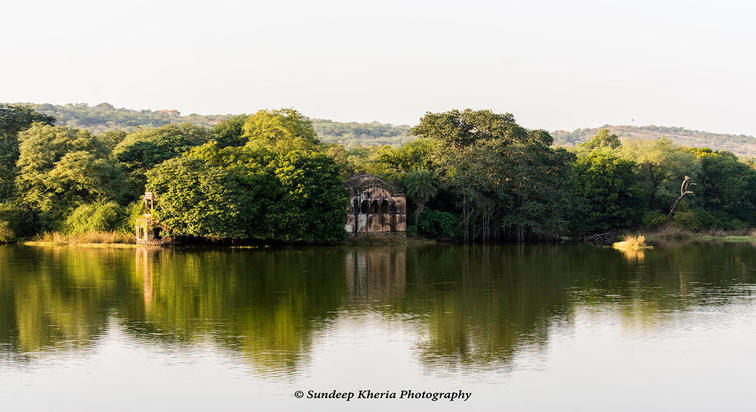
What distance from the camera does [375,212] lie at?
6888 centimetres

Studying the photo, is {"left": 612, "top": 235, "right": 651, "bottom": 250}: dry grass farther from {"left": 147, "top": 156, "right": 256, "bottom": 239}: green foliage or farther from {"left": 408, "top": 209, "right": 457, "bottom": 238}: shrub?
{"left": 147, "top": 156, "right": 256, "bottom": 239}: green foliage

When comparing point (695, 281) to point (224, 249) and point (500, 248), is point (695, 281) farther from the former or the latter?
point (224, 249)

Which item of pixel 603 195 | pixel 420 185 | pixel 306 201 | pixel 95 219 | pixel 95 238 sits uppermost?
pixel 420 185

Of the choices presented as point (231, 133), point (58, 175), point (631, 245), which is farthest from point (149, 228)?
point (631, 245)

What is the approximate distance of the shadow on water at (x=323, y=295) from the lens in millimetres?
24672

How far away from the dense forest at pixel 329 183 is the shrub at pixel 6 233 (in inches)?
3.9

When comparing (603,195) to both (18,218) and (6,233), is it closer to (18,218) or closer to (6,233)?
(18,218)

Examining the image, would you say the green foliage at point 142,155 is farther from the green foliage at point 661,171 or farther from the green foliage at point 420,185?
the green foliage at point 661,171

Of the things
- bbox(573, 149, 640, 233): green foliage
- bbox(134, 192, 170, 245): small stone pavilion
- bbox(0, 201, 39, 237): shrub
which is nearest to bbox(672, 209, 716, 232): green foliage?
bbox(573, 149, 640, 233): green foliage

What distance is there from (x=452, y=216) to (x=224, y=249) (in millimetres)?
20310

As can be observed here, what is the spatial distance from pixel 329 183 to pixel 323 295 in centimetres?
2960

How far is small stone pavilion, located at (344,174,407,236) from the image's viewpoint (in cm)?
6838

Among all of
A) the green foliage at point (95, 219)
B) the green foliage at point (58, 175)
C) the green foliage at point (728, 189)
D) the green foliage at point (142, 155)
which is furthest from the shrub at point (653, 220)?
the green foliage at point (58, 175)

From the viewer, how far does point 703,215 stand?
78.9 meters
